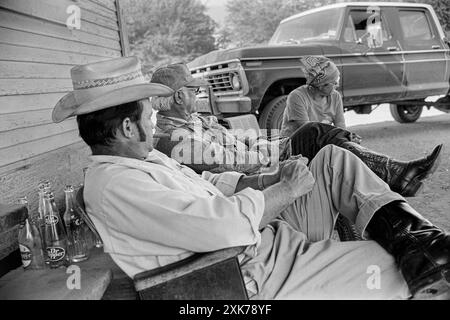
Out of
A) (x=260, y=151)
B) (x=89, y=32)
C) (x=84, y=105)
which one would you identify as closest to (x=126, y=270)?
(x=84, y=105)

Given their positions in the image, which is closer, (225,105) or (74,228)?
(74,228)

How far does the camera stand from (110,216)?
57.0 inches

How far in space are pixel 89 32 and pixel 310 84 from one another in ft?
7.19


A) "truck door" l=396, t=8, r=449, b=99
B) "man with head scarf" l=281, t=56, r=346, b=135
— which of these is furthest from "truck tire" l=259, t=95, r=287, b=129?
"truck door" l=396, t=8, r=449, b=99

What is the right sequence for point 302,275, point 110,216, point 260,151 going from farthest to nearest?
point 260,151 → point 302,275 → point 110,216

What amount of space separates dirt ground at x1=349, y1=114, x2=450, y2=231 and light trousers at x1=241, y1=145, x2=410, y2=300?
A: 1.24 m

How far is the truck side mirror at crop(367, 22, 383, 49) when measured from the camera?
20.8 feet

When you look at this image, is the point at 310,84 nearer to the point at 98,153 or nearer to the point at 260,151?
the point at 260,151

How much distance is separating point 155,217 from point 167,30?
956 inches

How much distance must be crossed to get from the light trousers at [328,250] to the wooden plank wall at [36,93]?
1.46 meters

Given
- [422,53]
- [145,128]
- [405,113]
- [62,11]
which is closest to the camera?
[145,128]

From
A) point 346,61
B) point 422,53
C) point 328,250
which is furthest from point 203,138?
point 422,53

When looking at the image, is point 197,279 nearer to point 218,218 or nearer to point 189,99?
point 218,218

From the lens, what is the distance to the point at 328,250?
1.69 meters
